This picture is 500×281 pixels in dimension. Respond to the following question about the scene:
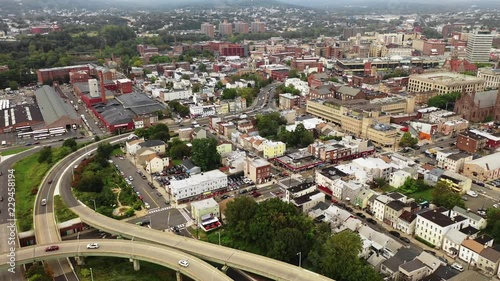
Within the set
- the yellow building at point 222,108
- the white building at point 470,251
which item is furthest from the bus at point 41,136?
the white building at point 470,251

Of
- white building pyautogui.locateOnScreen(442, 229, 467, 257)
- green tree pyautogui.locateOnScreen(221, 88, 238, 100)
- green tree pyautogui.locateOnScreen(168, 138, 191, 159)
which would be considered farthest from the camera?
green tree pyautogui.locateOnScreen(221, 88, 238, 100)

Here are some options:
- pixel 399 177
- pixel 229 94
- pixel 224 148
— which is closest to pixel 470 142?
pixel 399 177

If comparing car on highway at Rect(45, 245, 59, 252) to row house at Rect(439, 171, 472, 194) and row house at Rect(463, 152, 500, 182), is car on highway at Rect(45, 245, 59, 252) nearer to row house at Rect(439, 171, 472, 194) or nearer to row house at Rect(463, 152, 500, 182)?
A: row house at Rect(439, 171, 472, 194)

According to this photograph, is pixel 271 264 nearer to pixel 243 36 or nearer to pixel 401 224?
pixel 401 224

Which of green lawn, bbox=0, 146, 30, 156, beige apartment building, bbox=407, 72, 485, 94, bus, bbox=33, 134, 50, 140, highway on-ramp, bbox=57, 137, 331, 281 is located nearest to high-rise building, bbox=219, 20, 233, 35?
beige apartment building, bbox=407, 72, 485, 94

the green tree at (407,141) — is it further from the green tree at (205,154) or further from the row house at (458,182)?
the green tree at (205,154)

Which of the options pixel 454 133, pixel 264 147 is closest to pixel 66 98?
pixel 264 147

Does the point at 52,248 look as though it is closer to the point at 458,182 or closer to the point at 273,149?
the point at 273,149
